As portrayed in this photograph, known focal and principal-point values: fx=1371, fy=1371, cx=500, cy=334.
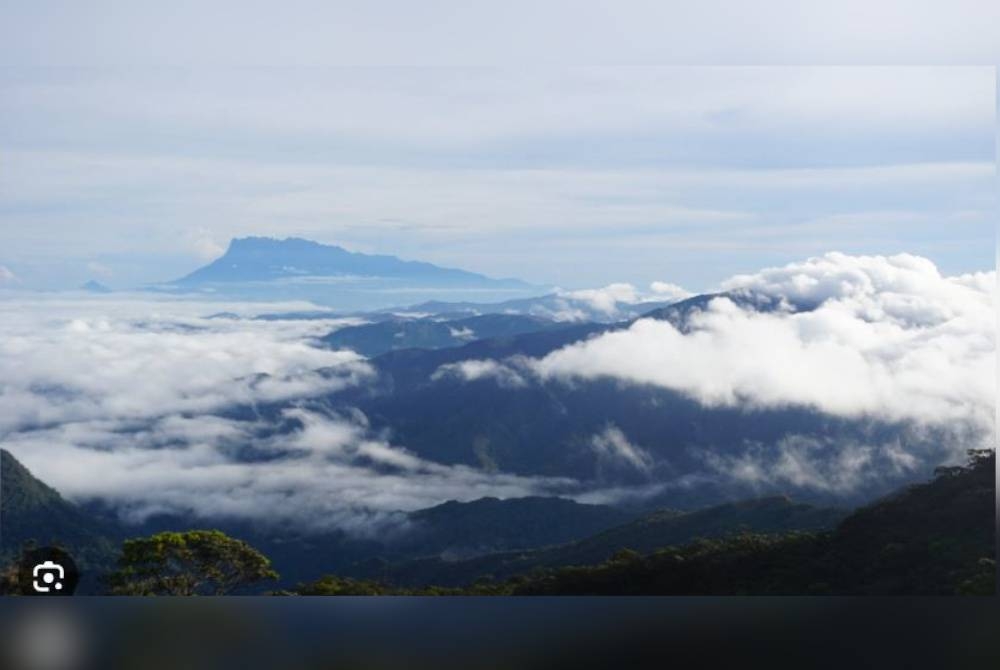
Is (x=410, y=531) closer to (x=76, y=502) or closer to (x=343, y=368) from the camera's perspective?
(x=343, y=368)

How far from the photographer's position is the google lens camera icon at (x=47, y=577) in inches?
382

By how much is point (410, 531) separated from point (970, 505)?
464 cm

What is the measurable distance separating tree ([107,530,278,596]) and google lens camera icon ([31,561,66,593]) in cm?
73

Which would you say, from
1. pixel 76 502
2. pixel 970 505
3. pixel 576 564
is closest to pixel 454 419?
pixel 576 564

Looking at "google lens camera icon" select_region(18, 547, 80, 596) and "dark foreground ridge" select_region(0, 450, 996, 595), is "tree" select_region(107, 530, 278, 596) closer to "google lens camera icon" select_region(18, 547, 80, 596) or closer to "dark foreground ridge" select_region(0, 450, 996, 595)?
"dark foreground ridge" select_region(0, 450, 996, 595)

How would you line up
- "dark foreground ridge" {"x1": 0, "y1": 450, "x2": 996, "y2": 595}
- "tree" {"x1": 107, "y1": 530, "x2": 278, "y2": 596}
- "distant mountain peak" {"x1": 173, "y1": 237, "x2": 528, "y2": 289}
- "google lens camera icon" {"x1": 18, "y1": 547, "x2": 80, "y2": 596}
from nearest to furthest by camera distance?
"google lens camera icon" {"x1": 18, "y1": 547, "x2": 80, "y2": 596}
"dark foreground ridge" {"x1": 0, "y1": 450, "x2": 996, "y2": 595}
"tree" {"x1": 107, "y1": 530, "x2": 278, "y2": 596}
"distant mountain peak" {"x1": 173, "y1": 237, "x2": 528, "y2": 289}

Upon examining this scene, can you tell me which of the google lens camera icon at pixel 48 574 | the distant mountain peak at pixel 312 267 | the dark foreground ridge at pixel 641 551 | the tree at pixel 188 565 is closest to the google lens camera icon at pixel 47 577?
the google lens camera icon at pixel 48 574

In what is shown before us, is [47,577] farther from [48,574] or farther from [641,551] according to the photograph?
[641,551]

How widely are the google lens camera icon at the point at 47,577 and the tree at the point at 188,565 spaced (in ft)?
2.40

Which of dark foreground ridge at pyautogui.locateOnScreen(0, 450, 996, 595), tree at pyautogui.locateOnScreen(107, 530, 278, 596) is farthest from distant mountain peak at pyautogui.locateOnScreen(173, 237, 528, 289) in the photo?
tree at pyautogui.locateOnScreen(107, 530, 278, 596)

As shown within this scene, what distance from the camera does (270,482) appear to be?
11.8 m

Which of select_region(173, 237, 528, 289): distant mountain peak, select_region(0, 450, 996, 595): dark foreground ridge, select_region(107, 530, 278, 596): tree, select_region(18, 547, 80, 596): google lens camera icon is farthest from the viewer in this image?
select_region(173, 237, 528, 289): distant mountain peak

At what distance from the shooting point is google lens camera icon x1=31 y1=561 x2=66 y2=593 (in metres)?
9.71

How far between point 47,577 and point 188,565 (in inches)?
53.7
